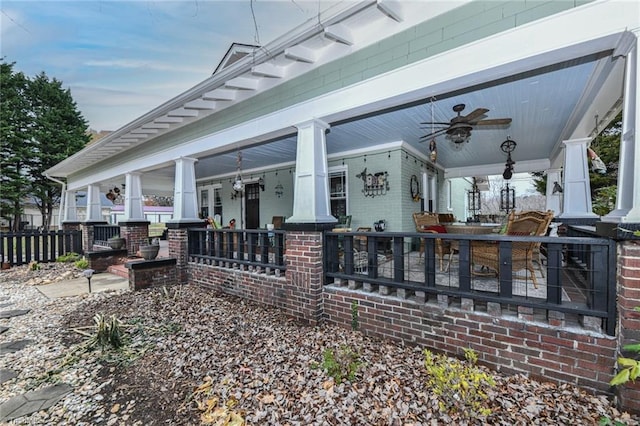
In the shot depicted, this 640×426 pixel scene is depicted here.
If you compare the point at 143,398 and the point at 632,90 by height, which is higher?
the point at 632,90

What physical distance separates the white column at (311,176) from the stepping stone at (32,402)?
2.84 meters

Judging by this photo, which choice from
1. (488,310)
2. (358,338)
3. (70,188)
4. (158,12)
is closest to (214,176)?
(70,188)

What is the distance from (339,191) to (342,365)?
18.3 feet

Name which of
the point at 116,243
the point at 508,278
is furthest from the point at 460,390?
the point at 116,243

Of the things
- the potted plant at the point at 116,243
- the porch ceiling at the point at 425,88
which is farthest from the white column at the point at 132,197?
the potted plant at the point at 116,243

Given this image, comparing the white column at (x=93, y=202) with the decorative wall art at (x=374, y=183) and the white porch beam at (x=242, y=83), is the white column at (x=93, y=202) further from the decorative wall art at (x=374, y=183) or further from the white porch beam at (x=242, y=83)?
the decorative wall art at (x=374, y=183)

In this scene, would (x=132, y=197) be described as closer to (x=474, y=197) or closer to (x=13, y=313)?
(x=13, y=313)

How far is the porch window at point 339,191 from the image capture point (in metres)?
7.57

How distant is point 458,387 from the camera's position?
206 centimetres

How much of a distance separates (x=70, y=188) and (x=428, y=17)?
14008 millimetres

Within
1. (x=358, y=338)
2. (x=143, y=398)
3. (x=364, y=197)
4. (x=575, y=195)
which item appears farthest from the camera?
(x=364, y=197)

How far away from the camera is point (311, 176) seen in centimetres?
373

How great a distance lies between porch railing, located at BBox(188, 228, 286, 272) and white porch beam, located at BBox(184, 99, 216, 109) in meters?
2.25

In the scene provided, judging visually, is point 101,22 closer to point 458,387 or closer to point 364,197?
point 364,197
